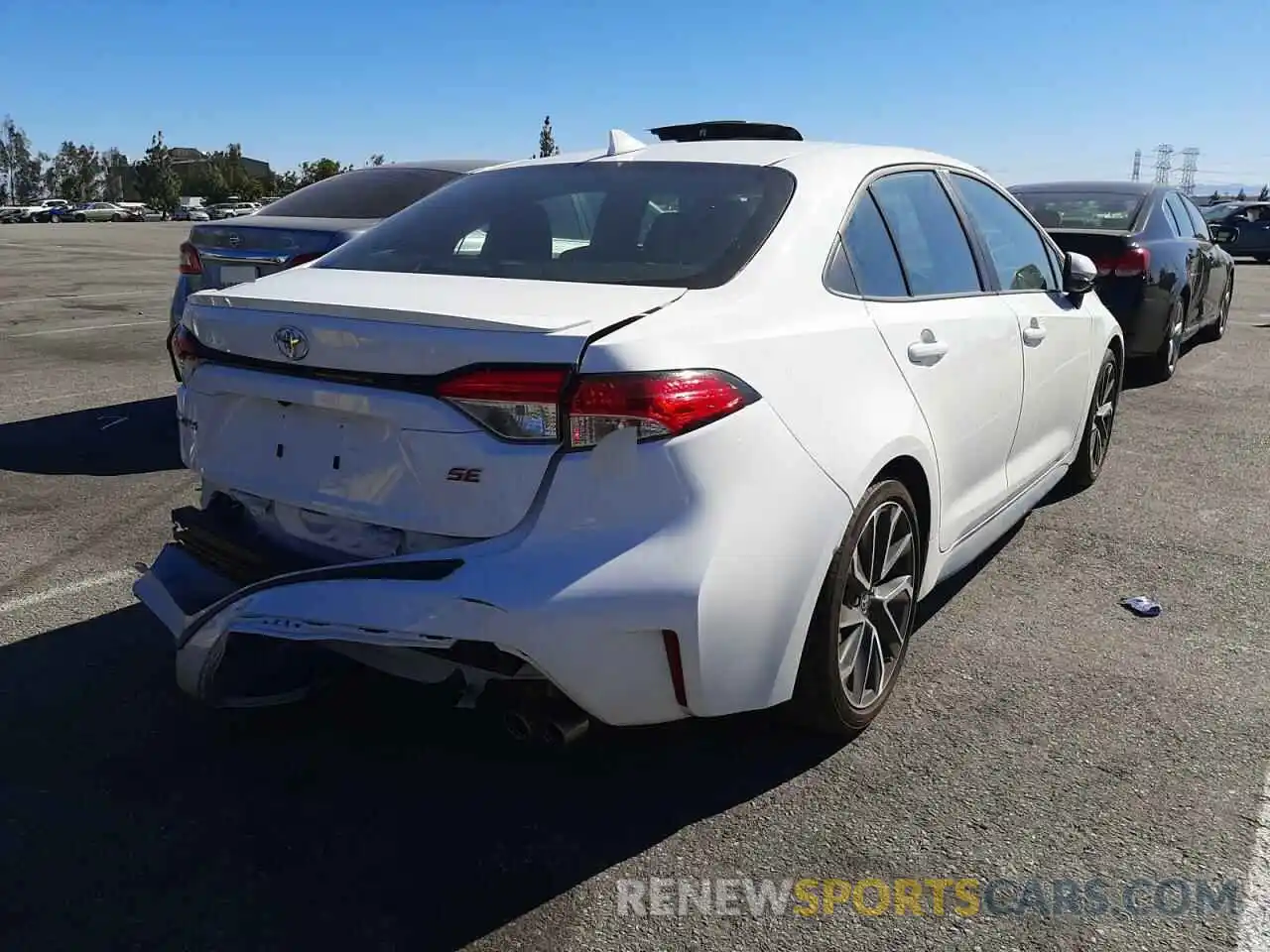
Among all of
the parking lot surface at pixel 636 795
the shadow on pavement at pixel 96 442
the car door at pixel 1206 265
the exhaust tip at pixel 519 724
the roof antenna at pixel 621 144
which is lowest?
the parking lot surface at pixel 636 795

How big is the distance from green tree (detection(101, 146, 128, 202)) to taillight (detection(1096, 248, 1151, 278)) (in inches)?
5357

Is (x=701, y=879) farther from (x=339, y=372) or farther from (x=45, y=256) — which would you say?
(x=45, y=256)

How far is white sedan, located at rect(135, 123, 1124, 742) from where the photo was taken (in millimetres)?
2445

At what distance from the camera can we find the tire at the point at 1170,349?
8.67 meters

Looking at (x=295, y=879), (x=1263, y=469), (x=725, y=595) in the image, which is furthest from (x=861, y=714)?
(x=1263, y=469)

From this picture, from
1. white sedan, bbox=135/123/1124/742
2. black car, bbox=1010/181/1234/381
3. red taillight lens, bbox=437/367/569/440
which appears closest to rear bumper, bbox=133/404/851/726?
white sedan, bbox=135/123/1124/742

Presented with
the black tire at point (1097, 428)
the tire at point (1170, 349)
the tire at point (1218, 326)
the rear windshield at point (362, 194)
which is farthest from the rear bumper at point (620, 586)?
the tire at point (1218, 326)

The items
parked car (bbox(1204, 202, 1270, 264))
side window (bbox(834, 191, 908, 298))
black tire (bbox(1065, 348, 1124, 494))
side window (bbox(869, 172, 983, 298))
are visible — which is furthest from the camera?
parked car (bbox(1204, 202, 1270, 264))

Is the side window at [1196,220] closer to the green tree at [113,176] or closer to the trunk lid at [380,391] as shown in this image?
the trunk lid at [380,391]

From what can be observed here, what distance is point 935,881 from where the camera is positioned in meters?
2.58

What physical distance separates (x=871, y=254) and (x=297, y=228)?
12.9 ft

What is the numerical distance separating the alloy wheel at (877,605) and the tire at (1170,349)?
20.5 ft

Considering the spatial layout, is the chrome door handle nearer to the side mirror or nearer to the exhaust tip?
the exhaust tip

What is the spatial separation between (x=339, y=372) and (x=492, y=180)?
139cm
